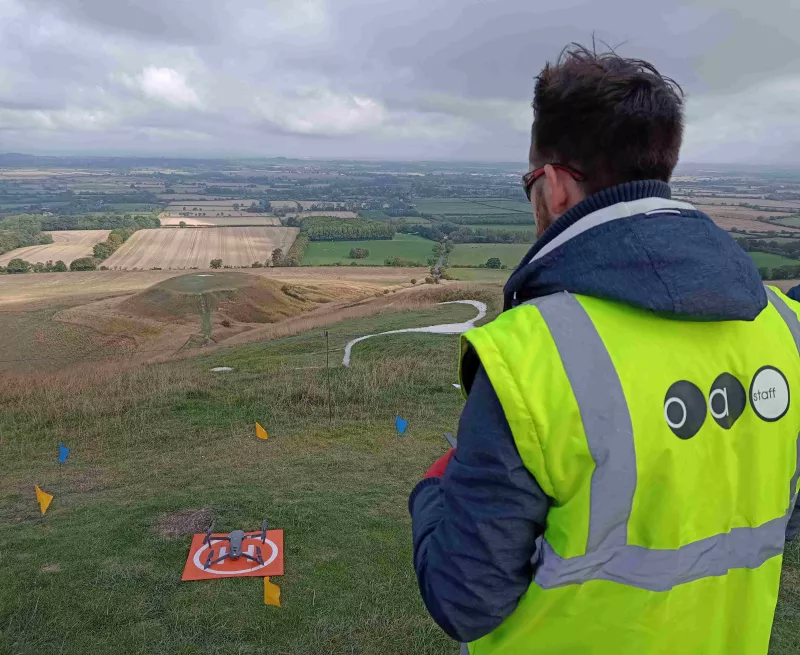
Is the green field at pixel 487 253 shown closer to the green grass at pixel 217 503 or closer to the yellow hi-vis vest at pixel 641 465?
the green grass at pixel 217 503

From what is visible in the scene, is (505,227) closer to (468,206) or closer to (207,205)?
(468,206)

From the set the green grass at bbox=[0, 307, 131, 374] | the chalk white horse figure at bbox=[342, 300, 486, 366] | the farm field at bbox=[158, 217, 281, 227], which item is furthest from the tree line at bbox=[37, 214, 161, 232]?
the chalk white horse figure at bbox=[342, 300, 486, 366]

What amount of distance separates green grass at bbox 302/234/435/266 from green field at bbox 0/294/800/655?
46483 millimetres

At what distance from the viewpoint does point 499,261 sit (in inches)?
2008

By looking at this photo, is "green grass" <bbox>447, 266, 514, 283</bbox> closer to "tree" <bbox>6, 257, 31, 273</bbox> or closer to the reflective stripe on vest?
"tree" <bbox>6, 257, 31, 273</bbox>

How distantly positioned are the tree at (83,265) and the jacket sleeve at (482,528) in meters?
60.7

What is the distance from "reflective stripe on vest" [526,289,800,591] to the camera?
1.25 m

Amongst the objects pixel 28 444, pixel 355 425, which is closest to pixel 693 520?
pixel 355 425

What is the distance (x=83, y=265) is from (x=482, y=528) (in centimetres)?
6155

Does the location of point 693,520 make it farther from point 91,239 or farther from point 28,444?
point 91,239

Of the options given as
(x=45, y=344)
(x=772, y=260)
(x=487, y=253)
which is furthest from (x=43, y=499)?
(x=487, y=253)

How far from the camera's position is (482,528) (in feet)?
4.33

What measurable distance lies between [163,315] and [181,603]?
29.1 metres

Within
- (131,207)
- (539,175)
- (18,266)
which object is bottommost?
(18,266)
